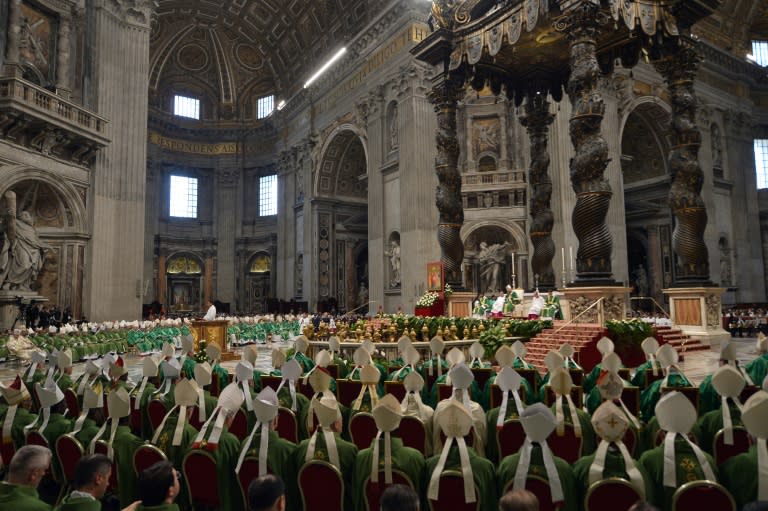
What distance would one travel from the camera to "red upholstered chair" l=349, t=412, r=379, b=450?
3.72 m

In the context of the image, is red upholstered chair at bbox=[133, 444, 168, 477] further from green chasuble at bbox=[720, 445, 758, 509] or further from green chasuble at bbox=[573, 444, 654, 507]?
green chasuble at bbox=[720, 445, 758, 509]

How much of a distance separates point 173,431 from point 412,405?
5.37 feet

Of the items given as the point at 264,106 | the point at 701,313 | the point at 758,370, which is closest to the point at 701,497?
the point at 758,370

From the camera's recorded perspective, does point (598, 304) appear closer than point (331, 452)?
No

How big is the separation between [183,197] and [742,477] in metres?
36.1

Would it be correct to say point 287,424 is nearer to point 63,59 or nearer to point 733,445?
point 733,445

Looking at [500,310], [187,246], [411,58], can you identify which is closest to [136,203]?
[411,58]

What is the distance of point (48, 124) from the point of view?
15414 mm

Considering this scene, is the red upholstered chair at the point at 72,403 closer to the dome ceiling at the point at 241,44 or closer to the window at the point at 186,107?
the dome ceiling at the point at 241,44

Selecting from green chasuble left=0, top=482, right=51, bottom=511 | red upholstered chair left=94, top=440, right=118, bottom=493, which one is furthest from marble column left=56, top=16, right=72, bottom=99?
green chasuble left=0, top=482, right=51, bottom=511

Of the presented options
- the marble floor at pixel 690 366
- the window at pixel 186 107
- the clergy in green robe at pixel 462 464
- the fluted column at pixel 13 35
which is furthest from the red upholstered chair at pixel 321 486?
the window at pixel 186 107

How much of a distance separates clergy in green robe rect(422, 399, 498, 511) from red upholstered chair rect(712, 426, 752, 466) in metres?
1.31

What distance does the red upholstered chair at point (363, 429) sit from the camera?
3.72 meters

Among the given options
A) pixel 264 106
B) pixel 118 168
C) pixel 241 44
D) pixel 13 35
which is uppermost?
pixel 241 44
